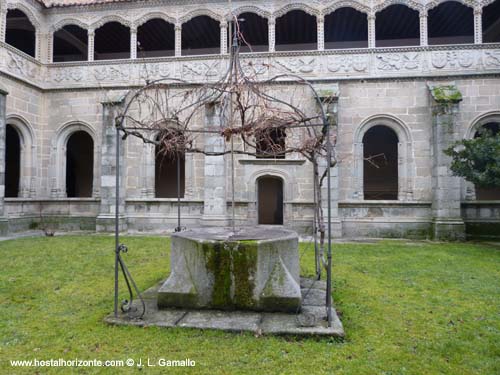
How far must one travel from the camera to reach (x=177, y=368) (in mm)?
3250

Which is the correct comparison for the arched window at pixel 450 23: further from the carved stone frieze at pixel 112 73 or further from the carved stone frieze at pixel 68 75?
the carved stone frieze at pixel 68 75

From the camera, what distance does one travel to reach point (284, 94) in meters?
13.0

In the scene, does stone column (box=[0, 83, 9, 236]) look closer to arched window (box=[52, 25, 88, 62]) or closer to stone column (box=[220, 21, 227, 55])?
arched window (box=[52, 25, 88, 62])

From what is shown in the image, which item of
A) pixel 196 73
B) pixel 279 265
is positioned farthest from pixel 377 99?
pixel 279 265

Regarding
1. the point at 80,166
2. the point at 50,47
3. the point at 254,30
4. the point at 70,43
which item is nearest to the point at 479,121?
the point at 254,30

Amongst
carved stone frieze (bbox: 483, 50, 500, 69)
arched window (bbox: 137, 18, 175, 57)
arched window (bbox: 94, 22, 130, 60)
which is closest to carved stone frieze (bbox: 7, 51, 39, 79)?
arched window (bbox: 94, 22, 130, 60)

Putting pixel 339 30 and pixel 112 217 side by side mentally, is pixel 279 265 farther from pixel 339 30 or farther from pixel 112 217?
pixel 339 30

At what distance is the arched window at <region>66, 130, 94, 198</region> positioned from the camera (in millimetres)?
19578

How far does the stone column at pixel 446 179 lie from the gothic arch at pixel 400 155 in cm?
96

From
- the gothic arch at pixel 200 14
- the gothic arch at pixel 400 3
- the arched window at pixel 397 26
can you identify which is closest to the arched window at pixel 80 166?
the gothic arch at pixel 200 14

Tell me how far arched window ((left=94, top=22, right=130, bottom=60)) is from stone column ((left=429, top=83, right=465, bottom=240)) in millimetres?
13312

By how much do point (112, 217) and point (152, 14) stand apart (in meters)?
8.22

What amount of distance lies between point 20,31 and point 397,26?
1695 cm

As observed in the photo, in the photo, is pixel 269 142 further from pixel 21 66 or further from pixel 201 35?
pixel 201 35
